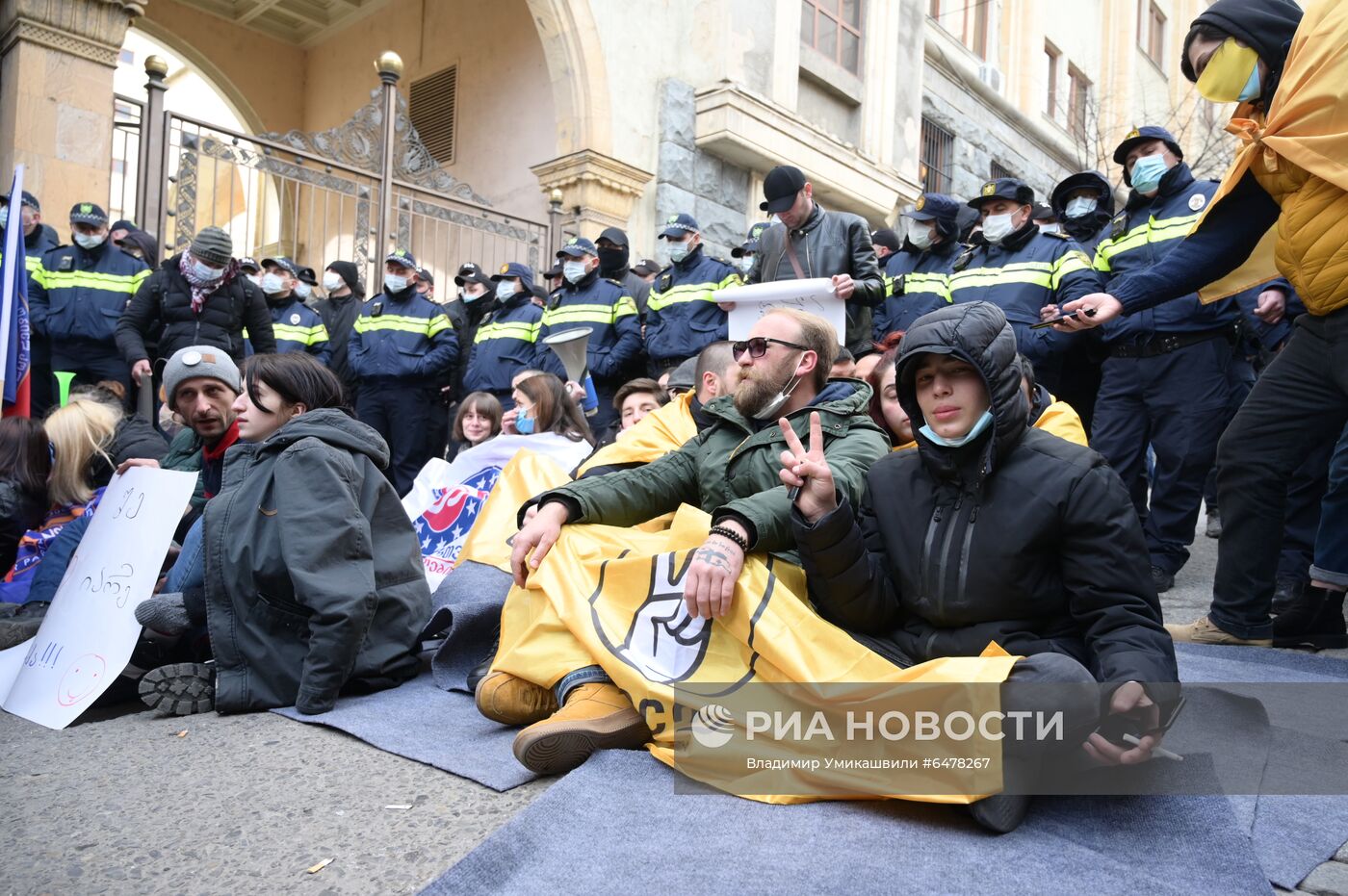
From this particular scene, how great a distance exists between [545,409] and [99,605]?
9.21 ft

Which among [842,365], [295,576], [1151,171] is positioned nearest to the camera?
[295,576]

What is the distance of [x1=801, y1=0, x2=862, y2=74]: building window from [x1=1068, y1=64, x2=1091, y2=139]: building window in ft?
27.2

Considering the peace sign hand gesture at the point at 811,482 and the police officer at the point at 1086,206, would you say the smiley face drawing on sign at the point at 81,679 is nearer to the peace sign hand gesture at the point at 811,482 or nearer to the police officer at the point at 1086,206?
the peace sign hand gesture at the point at 811,482

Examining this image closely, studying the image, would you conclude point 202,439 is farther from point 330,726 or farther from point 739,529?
point 739,529

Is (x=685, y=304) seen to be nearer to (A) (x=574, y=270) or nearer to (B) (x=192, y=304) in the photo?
(A) (x=574, y=270)

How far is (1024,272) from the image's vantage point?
5.91 metres

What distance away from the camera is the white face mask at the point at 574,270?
8.40 metres

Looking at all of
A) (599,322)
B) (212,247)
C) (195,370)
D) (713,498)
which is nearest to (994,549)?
(713,498)

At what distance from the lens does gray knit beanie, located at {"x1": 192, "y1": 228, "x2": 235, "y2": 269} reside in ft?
24.1

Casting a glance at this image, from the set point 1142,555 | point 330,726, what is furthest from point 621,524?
point 1142,555

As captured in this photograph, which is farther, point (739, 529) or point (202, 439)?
point (202, 439)

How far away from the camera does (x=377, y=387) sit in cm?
859

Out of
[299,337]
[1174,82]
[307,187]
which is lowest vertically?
[299,337]

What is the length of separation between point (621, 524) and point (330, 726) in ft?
3.67
